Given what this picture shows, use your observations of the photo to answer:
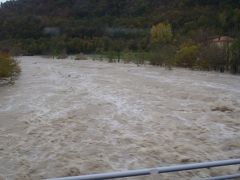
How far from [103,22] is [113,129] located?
172 ft

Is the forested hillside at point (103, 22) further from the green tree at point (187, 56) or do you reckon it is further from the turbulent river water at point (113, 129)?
the turbulent river water at point (113, 129)

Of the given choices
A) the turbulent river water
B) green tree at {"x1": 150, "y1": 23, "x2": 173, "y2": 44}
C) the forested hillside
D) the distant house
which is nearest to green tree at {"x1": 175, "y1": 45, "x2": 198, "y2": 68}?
the distant house

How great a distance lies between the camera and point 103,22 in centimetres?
6091

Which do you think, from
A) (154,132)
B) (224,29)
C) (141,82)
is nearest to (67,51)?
(224,29)

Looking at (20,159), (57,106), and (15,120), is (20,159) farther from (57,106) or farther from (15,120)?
(57,106)

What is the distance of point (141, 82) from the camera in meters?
18.8

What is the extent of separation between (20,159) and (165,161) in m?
2.61

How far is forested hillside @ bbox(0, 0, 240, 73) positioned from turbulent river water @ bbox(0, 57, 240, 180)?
31178 millimetres

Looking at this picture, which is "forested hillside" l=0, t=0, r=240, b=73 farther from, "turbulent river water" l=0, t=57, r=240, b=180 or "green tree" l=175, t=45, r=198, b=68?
"turbulent river water" l=0, t=57, r=240, b=180

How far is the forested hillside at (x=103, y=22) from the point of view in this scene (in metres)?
49.4

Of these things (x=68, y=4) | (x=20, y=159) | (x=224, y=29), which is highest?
(x=68, y=4)

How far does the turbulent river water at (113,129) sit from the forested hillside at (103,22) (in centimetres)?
3118

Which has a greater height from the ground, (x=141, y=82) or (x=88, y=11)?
(x=88, y=11)

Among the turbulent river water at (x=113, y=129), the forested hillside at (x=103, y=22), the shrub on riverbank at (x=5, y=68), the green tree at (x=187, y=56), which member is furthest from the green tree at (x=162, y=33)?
the turbulent river water at (x=113, y=129)
